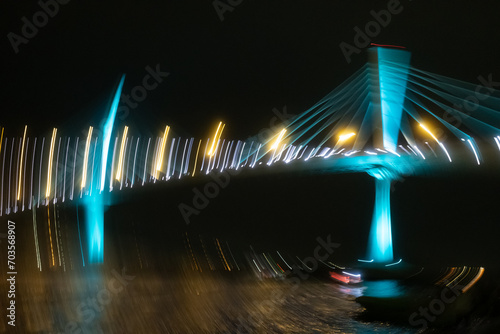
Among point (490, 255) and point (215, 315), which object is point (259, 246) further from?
point (215, 315)

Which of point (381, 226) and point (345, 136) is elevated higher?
point (345, 136)

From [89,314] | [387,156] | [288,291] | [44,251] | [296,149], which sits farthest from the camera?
[296,149]

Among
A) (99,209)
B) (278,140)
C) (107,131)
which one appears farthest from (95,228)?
(278,140)

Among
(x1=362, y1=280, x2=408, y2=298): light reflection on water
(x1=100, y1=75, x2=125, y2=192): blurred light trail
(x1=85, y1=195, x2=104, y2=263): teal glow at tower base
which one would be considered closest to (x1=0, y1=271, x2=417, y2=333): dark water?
(x1=362, y1=280, x2=408, y2=298): light reflection on water

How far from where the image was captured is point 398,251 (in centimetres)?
1491

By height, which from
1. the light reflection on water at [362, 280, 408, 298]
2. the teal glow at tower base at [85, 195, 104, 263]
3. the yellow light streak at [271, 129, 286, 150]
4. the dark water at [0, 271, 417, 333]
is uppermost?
the yellow light streak at [271, 129, 286, 150]

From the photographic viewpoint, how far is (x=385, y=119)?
42.5 ft

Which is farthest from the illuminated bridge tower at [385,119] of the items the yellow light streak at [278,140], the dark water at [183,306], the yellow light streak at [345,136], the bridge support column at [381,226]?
the dark water at [183,306]

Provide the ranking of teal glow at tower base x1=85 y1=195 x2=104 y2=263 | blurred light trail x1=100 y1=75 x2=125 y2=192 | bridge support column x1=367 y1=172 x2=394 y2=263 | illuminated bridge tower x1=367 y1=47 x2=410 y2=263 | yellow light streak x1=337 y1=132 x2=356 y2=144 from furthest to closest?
yellow light streak x1=337 y1=132 x2=356 y2=144 → bridge support column x1=367 y1=172 x2=394 y2=263 → illuminated bridge tower x1=367 y1=47 x2=410 y2=263 → blurred light trail x1=100 y1=75 x2=125 y2=192 → teal glow at tower base x1=85 y1=195 x2=104 y2=263

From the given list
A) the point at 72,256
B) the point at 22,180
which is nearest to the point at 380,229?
the point at 72,256

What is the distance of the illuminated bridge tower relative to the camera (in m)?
12.9

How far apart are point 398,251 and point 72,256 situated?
8248mm

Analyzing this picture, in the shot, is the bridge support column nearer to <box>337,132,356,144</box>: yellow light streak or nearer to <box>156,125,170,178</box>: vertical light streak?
<box>337,132,356,144</box>: yellow light streak

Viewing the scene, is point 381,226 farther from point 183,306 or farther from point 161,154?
point 183,306
